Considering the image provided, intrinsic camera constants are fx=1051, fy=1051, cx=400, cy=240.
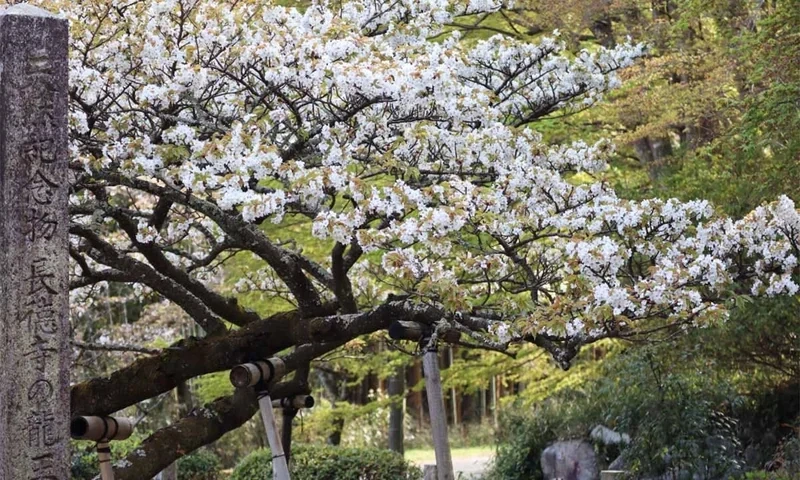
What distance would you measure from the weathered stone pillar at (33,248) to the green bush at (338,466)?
8010 millimetres

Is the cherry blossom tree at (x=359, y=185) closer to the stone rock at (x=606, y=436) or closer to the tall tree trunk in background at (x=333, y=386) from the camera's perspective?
the stone rock at (x=606, y=436)

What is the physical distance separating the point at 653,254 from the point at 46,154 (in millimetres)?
3874

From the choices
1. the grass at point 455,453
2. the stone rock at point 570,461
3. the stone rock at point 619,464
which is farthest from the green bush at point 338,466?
the grass at point 455,453

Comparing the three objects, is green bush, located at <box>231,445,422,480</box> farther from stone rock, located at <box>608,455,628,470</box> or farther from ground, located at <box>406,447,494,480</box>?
ground, located at <box>406,447,494,480</box>

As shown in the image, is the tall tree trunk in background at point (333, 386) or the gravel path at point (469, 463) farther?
the tall tree trunk in background at point (333, 386)

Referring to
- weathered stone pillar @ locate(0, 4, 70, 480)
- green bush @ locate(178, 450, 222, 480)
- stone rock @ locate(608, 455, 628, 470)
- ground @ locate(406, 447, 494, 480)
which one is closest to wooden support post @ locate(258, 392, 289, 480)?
weathered stone pillar @ locate(0, 4, 70, 480)

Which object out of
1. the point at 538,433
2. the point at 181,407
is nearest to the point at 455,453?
the point at 181,407

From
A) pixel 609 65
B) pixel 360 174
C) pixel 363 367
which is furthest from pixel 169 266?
pixel 363 367

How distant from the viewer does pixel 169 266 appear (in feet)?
27.2

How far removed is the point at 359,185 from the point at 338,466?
287 inches

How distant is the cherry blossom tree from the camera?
638 cm

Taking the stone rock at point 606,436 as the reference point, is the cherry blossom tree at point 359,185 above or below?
above

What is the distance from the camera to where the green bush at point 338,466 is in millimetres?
12703

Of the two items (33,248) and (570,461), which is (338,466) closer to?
(570,461)
